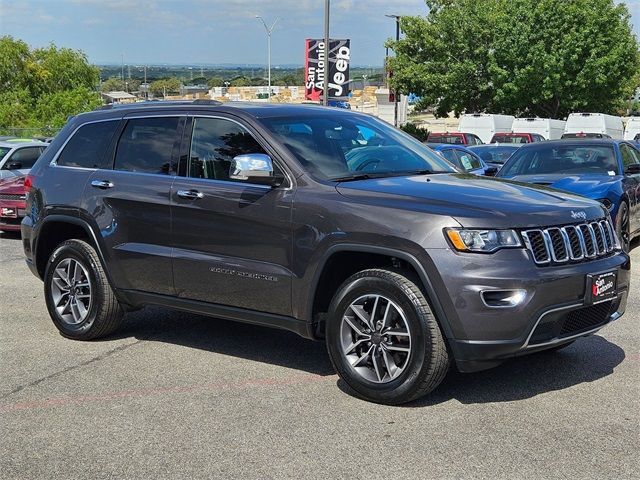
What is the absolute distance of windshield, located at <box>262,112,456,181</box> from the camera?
580 cm

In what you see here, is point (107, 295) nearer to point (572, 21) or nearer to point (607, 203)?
point (607, 203)

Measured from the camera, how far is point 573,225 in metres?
5.20

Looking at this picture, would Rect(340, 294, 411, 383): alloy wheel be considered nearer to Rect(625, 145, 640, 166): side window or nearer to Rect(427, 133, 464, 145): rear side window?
Rect(625, 145, 640, 166): side window

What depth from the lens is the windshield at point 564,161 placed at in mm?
11961

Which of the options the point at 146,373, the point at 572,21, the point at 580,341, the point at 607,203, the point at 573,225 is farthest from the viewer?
the point at 572,21

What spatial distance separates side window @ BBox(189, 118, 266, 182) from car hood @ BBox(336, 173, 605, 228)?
940 millimetres

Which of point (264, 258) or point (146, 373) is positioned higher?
point (264, 258)

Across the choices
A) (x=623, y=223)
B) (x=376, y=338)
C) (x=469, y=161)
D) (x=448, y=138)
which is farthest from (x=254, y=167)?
(x=448, y=138)

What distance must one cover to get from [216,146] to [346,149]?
3.08 feet

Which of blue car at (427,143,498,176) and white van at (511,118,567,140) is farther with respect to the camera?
white van at (511,118,567,140)

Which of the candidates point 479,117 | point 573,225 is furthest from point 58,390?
point 479,117

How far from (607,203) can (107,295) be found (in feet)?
21.4

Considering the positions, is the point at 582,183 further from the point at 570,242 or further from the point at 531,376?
the point at 570,242

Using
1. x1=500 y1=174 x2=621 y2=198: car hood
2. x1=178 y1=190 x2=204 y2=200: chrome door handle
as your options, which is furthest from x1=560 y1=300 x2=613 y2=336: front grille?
x1=500 y1=174 x2=621 y2=198: car hood
